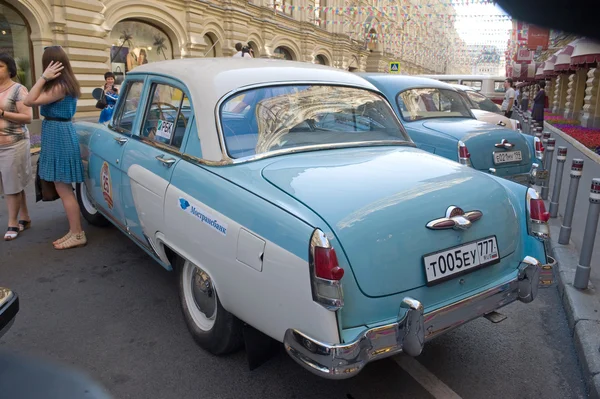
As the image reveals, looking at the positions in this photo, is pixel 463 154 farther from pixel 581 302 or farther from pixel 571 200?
pixel 581 302

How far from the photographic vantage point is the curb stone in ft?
9.56

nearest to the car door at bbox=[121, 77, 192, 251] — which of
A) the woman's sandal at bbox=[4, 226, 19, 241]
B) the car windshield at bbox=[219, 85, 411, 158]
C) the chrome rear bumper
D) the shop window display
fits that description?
the car windshield at bbox=[219, 85, 411, 158]

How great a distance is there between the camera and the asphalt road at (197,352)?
2.78 meters

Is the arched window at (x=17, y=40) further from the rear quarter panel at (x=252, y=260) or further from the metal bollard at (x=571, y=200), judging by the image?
the metal bollard at (x=571, y=200)

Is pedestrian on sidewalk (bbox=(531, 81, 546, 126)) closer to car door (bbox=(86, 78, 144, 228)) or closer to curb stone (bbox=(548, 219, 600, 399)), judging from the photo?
curb stone (bbox=(548, 219, 600, 399))

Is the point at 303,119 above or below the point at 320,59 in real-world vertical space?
below

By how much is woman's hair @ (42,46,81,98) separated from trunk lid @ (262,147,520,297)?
9.31 ft

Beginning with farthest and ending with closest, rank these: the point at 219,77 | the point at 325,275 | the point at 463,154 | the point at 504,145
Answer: the point at 504,145
the point at 463,154
the point at 219,77
the point at 325,275

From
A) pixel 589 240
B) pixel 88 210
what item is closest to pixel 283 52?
pixel 88 210

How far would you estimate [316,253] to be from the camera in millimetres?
2113

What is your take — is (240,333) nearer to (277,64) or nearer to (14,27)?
(277,64)

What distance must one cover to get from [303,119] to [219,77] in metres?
0.63

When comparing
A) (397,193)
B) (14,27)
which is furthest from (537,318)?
(14,27)

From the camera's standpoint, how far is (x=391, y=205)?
240 cm
